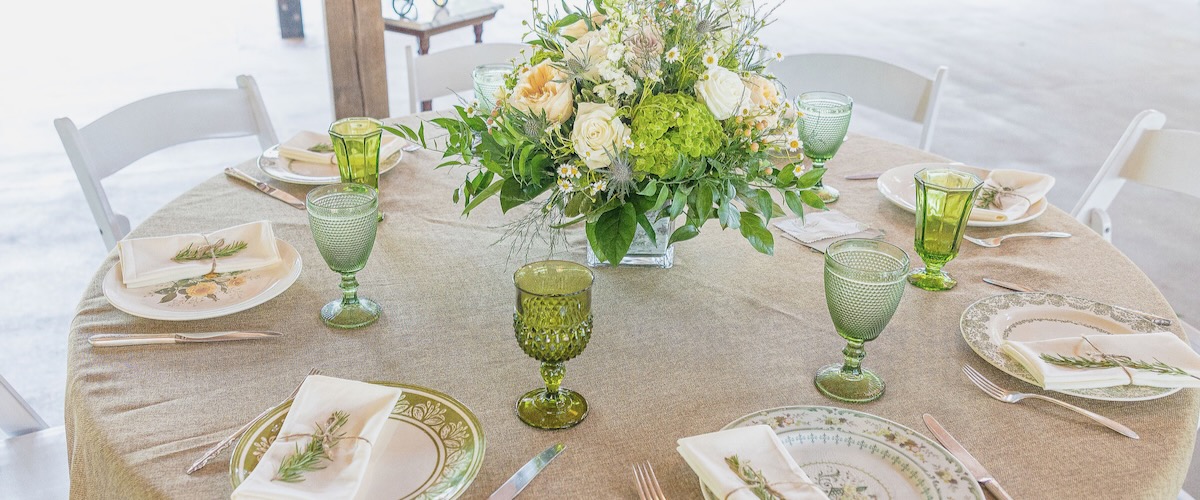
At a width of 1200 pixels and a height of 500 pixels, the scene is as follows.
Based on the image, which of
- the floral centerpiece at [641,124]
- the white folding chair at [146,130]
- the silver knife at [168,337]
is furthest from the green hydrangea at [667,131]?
the white folding chair at [146,130]

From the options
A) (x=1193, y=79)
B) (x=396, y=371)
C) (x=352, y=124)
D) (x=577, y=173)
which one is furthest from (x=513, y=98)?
(x=1193, y=79)

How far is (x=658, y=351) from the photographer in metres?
1.08

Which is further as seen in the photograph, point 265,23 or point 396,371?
point 265,23

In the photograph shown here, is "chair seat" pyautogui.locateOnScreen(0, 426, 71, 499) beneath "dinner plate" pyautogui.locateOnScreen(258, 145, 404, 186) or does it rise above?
beneath

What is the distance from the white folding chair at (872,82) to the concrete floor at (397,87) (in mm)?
1434

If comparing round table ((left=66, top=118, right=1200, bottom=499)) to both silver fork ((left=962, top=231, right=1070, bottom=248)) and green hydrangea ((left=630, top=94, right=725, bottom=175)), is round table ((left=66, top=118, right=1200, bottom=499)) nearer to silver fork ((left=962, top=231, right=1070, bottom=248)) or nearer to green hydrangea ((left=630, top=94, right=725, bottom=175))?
silver fork ((left=962, top=231, right=1070, bottom=248))

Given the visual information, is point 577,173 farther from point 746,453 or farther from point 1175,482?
point 1175,482

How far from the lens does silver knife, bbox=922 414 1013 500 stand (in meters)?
0.85

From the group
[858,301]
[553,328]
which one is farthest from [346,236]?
[858,301]

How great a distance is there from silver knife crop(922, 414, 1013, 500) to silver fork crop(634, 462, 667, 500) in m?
0.30

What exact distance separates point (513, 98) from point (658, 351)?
357 millimetres

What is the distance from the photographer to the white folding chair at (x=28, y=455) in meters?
1.22

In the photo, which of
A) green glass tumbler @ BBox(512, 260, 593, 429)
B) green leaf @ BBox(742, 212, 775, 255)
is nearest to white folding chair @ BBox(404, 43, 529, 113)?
green leaf @ BBox(742, 212, 775, 255)

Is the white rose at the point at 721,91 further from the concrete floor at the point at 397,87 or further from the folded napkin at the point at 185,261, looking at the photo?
the concrete floor at the point at 397,87
